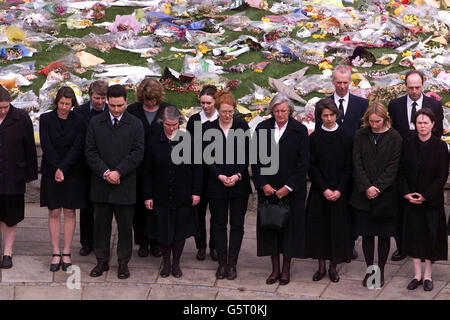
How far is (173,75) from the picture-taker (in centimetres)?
1380

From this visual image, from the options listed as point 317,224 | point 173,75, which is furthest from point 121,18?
point 317,224

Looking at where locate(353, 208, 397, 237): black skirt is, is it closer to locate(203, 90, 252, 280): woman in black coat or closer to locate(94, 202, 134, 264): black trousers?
locate(203, 90, 252, 280): woman in black coat

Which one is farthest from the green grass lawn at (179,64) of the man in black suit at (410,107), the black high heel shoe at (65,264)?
the black high heel shoe at (65,264)

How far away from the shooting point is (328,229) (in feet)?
28.3

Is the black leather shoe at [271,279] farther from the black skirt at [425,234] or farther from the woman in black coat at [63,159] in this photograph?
the woman in black coat at [63,159]

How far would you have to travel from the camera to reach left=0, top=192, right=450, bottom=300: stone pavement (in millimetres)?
8195

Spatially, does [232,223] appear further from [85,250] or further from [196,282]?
[85,250]

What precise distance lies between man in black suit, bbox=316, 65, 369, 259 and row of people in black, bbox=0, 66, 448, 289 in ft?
0.98

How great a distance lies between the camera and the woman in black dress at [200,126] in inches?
347

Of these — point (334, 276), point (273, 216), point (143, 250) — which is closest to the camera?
point (273, 216)

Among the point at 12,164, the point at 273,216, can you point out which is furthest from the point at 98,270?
the point at 273,216

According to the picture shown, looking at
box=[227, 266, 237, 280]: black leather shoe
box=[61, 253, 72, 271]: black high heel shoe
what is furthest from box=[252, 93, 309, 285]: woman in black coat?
box=[61, 253, 72, 271]: black high heel shoe

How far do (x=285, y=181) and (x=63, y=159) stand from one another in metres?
2.22

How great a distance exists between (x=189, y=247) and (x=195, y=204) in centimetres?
107
